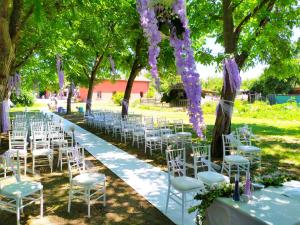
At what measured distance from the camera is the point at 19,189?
15.1 feet

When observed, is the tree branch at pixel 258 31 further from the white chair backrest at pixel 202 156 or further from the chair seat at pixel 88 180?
the chair seat at pixel 88 180

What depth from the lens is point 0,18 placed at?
888 cm

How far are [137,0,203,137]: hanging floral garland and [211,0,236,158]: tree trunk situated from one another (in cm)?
508

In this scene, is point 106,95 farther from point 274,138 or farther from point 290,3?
point 290,3

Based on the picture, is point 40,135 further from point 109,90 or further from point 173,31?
point 109,90

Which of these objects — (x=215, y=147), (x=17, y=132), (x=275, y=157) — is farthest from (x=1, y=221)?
(x=275, y=157)

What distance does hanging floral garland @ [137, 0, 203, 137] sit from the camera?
301 cm

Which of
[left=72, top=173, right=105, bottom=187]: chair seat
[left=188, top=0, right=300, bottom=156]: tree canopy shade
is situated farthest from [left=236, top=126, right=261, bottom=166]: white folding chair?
[left=72, top=173, right=105, bottom=187]: chair seat

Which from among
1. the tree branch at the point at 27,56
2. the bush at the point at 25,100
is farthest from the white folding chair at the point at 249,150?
the bush at the point at 25,100

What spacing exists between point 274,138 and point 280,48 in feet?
14.1

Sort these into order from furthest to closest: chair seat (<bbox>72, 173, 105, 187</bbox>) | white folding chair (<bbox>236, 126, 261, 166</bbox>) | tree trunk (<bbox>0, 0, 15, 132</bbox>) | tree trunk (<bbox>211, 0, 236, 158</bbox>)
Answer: tree trunk (<bbox>0, 0, 15, 132</bbox>), tree trunk (<bbox>211, 0, 236, 158</bbox>), white folding chair (<bbox>236, 126, 261, 166</bbox>), chair seat (<bbox>72, 173, 105, 187</bbox>)

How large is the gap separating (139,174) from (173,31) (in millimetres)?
4983

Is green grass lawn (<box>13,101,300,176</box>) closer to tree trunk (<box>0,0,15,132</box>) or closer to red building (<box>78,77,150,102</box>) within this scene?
tree trunk (<box>0,0,15,132</box>)

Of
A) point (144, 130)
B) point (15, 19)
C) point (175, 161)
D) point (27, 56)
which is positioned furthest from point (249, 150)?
point (27, 56)
